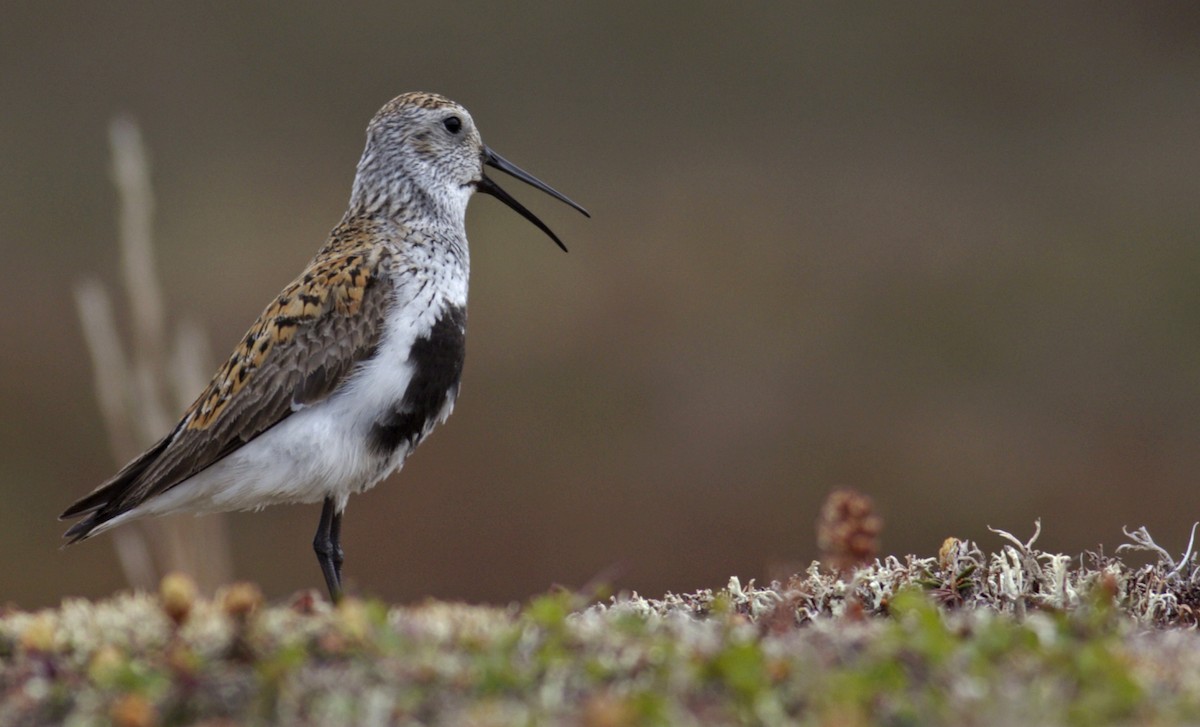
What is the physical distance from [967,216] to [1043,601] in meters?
16.0

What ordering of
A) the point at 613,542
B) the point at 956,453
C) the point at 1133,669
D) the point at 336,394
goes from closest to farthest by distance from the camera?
the point at 1133,669
the point at 336,394
the point at 613,542
the point at 956,453

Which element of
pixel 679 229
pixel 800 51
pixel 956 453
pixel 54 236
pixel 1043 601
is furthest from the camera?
pixel 800 51

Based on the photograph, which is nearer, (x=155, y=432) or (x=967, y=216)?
(x=155, y=432)

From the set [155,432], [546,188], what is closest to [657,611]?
[155,432]

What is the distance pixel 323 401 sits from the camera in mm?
5699

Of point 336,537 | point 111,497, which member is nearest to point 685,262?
point 336,537

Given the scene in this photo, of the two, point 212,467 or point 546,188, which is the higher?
point 546,188

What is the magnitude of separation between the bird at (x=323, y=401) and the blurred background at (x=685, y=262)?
6283mm

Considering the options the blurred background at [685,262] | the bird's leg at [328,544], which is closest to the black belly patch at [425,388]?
the bird's leg at [328,544]

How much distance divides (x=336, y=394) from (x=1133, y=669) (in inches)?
132

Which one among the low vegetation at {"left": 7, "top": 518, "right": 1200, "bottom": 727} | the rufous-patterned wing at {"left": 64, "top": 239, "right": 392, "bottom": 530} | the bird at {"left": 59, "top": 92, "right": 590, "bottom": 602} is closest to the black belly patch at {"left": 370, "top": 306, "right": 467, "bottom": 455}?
the bird at {"left": 59, "top": 92, "right": 590, "bottom": 602}

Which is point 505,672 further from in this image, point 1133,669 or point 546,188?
point 546,188

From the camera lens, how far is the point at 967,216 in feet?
64.6

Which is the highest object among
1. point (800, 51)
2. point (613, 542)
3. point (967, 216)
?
point (800, 51)
